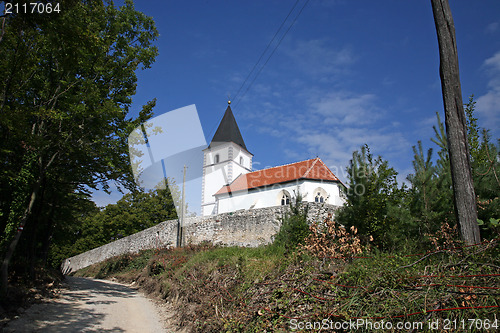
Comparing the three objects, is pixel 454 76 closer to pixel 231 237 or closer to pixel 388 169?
pixel 388 169

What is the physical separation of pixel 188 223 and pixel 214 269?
12709 millimetres

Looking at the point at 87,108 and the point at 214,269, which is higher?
the point at 87,108

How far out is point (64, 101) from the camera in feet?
27.2

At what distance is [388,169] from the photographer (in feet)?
30.6

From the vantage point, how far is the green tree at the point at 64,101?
6.50 m

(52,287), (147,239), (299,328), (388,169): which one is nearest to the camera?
(299,328)

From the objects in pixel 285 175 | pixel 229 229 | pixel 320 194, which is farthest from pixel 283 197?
pixel 229 229

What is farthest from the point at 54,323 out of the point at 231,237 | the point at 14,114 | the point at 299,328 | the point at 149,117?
the point at 231,237

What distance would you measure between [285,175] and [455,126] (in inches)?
856

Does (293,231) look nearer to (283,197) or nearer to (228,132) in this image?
(283,197)

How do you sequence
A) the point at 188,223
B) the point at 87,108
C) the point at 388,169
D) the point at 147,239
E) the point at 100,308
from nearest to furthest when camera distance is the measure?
the point at 100,308 → the point at 87,108 → the point at 388,169 → the point at 188,223 → the point at 147,239

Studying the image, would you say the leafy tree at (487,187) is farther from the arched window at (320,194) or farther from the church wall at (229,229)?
the arched window at (320,194)

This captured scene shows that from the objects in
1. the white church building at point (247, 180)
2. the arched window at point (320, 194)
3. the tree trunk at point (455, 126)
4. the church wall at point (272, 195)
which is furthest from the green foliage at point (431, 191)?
the arched window at point (320, 194)

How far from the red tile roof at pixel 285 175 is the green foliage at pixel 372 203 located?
1486 centimetres
